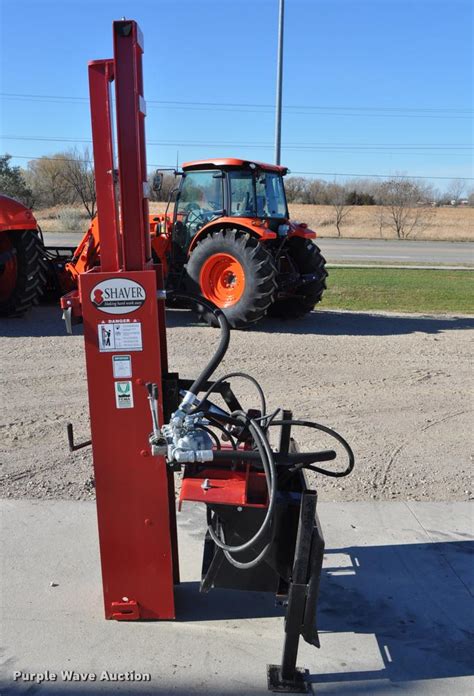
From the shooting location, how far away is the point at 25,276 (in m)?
8.88

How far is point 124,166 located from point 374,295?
10458mm

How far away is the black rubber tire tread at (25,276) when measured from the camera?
8.88m

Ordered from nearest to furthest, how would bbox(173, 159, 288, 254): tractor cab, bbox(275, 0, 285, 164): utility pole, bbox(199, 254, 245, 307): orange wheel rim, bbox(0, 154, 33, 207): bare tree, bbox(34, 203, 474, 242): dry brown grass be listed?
1. bbox(199, 254, 245, 307): orange wheel rim
2. bbox(173, 159, 288, 254): tractor cab
3. bbox(275, 0, 285, 164): utility pole
4. bbox(0, 154, 33, 207): bare tree
5. bbox(34, 203, 474, 242): dry brown grass

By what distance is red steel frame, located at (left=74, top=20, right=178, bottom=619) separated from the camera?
251 centimetres

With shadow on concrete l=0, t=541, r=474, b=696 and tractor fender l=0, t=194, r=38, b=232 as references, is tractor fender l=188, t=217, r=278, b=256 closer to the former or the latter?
tractor fender l=0, t=194, r=38, b=232

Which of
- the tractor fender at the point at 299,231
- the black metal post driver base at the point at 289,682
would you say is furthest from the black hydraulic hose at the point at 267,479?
the tractor fender at the point at 299,231

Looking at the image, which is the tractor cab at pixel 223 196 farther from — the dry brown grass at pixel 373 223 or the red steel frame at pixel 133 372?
the dry brown grass at pixel 373 223

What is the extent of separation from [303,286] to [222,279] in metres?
1.27

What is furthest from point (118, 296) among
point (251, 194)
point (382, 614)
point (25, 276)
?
point (251, 194)

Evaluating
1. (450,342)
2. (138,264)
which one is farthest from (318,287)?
(138,264)

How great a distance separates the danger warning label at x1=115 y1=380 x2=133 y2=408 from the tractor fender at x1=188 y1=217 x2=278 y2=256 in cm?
664

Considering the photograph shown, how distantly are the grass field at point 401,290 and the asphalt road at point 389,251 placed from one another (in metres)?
4.60

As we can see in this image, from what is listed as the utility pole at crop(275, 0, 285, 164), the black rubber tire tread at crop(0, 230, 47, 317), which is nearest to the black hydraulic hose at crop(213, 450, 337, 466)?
the black rubber tire tread at crop(0, 230, 47, 317)

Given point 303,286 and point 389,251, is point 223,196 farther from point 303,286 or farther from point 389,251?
point 389,251
